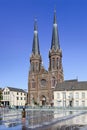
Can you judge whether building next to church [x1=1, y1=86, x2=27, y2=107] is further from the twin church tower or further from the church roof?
the church roof

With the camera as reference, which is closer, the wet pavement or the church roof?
the wet pavement

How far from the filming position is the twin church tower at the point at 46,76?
112m

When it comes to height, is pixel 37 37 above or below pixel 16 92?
above

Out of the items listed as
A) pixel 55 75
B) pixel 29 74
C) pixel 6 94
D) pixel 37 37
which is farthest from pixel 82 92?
pixel 6 94

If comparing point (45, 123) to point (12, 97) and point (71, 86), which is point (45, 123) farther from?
point (12, 97)

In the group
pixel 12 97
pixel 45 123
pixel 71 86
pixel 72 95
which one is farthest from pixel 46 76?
pixel 45 123

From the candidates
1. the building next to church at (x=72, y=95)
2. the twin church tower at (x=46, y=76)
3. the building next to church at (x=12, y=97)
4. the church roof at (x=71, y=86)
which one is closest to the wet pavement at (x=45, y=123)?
the building next to church at (x=72, y=95)

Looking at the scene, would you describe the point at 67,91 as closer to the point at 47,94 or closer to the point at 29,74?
the point at 47,94

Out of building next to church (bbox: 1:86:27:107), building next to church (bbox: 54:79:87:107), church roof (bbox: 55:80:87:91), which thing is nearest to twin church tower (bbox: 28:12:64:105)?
church roof (bbox: 55:80:87:91)

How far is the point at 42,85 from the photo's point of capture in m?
115

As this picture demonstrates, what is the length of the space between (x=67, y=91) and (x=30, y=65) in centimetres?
2220

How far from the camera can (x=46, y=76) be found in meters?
115

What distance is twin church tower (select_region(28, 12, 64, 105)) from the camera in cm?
11212

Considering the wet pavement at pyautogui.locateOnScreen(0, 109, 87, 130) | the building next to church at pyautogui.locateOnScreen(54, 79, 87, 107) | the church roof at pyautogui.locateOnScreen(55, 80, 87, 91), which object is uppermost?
the church roof at pyautogui.locateOnScreen(55, 80, 87, 91)
